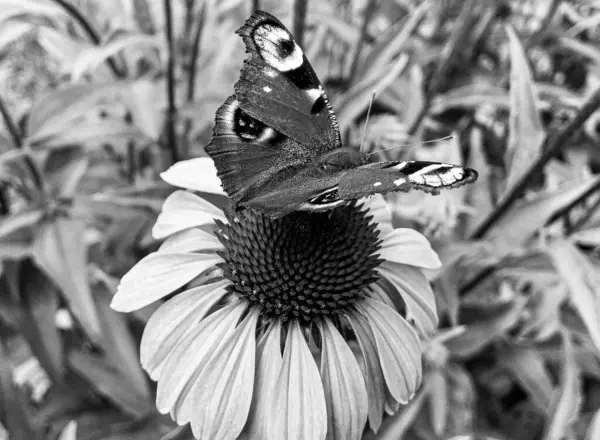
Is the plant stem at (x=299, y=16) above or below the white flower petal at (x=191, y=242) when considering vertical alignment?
above

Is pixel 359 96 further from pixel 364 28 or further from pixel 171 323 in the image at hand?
pixel 171 323

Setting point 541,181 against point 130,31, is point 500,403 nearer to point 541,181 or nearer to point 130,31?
point 541,181

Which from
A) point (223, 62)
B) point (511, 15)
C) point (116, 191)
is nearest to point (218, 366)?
point (116, 191)

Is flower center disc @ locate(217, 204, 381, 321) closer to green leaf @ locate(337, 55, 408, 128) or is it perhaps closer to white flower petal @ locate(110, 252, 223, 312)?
white flower petal @ locate(110, 252, 223, 312)

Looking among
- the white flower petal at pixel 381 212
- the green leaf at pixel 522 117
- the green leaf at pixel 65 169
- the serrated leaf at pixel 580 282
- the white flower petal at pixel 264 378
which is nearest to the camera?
the white flower petal at pixel 264 378

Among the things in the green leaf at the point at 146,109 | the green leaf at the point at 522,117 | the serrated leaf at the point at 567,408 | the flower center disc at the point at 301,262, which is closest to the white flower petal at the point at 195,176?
the flower center disc at the point at 301,262

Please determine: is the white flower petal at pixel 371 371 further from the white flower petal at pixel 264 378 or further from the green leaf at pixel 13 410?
the green leaf at pixel 13 410

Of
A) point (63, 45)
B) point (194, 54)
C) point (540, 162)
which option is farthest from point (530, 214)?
point (63, 45)

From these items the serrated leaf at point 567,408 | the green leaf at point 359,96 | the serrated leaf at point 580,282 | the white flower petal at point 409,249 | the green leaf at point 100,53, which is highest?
the green leaf at point 100,53
